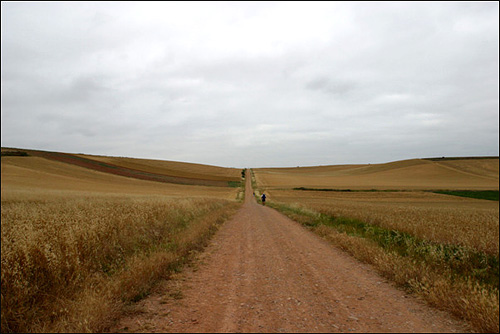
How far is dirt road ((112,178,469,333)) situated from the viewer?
4133 millimetres

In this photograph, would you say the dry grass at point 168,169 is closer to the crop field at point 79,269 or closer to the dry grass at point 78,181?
the dry grass at point 78,181

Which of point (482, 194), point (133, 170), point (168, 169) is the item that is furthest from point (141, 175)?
point (482, 194)

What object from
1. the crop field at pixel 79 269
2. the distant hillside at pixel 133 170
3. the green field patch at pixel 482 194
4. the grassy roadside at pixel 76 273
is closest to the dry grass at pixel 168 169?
the distant hillside at pixel 133 170

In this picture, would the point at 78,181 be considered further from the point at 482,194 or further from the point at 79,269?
the point at 482,194

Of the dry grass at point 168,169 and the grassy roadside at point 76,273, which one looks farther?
the dry grass at point 168,169

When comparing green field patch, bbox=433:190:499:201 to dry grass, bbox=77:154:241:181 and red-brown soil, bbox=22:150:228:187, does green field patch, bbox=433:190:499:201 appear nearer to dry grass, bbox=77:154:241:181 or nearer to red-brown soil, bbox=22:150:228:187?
red-brown soil, bbox=22:150:228:187

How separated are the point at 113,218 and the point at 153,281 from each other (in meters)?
4.96

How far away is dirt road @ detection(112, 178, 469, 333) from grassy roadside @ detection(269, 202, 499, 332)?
0.84 ft

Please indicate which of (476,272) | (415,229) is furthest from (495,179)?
(476,272)

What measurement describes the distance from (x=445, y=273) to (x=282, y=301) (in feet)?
13.7

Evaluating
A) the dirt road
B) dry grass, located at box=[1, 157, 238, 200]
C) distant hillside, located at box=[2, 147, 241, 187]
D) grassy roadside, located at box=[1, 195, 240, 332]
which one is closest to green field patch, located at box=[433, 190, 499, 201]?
dry grass, located at box=[1, 157, 238, 200]

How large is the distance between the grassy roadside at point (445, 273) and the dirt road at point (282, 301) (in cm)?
26

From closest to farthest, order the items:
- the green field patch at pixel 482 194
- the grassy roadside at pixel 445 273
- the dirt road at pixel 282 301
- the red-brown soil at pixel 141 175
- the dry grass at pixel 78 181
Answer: the dirt road at pixel 282 301, the grassy roadside at pixel 445 273, the dry grass at pixel 78 181, the green field patch at pixel 482 194, the red-brown soil at pixel 141 175

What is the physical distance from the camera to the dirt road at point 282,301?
413cm
